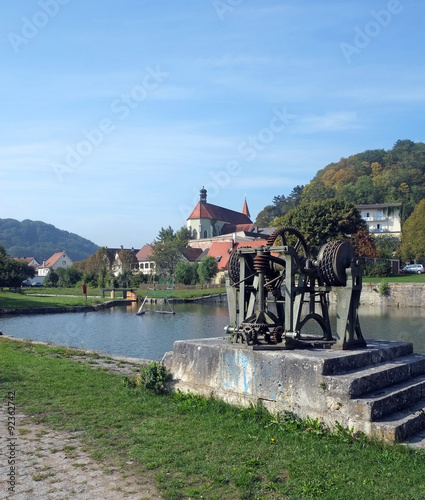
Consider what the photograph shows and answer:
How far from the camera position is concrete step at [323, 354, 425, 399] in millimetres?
6441

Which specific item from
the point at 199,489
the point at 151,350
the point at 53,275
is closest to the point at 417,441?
the point at 199,489

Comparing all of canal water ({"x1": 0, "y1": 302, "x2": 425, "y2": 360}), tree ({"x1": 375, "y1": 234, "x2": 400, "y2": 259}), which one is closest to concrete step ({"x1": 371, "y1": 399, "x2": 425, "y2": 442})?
canal water ({"x1": 0, "y1": 302, "x2": 425, "y2": 360})

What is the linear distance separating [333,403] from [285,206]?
119270mm

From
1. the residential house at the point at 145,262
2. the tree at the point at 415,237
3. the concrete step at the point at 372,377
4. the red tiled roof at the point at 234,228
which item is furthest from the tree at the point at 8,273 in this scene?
the red tiled roof at the point at 234,228

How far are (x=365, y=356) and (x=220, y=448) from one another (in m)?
2.88

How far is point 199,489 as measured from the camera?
4.75 meters

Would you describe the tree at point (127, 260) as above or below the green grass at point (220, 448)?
above

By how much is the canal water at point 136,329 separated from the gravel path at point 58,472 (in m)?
11.5

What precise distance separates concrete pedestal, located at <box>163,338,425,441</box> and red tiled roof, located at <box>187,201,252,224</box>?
352 ft

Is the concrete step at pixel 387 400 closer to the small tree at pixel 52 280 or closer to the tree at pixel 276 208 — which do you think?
the small tree at pixel 52 280

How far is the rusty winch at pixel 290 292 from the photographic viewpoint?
311 inches

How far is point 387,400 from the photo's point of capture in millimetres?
6473

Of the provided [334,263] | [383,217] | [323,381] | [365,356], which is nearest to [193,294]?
[383,217]

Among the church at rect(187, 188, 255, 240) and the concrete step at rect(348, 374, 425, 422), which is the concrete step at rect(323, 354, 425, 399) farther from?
the church at rect(187, 188, 255, 240)
